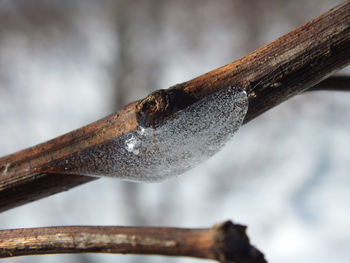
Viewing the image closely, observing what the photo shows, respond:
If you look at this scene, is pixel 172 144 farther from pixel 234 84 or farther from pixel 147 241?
pixel 147 241

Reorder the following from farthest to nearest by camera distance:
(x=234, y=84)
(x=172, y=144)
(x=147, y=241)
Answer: (x=172, y=144), (x=234, y=84), (x=147, y=241)

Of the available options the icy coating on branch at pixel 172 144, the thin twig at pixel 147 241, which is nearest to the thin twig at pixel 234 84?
the icy coating on branch at pixel 172 144

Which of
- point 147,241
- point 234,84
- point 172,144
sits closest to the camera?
point 147,241

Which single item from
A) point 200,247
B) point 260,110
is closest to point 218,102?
point 260,110

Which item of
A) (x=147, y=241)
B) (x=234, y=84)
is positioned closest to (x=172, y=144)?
(x=234, y=84)

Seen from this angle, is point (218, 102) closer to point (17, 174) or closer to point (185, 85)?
point (185, 85)
